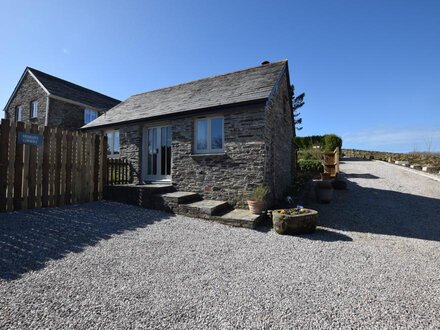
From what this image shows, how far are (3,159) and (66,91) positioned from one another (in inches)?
693

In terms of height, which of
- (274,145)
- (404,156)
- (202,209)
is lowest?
(202,209)

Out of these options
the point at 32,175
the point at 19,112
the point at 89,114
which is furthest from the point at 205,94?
the point at 19,112

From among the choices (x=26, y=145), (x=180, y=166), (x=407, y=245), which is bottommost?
(x=407, y=245)

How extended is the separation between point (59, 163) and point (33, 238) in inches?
132

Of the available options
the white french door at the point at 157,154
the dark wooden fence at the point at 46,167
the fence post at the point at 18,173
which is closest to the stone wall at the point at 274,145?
the white french door at the point at 157,154

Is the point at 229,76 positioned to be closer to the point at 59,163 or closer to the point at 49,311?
the point at 59,163

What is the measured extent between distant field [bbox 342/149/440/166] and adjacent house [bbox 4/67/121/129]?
96.1 ft

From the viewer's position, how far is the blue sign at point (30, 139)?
20.3ft

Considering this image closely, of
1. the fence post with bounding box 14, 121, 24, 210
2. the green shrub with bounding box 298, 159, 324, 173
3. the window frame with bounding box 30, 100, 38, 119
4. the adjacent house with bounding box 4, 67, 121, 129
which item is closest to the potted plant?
the fence post with bounding box 14, 121, 24, 210

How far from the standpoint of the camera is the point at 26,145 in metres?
6.29

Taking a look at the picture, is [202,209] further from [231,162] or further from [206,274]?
[206,274]

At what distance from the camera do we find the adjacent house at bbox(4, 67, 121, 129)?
60.0ft

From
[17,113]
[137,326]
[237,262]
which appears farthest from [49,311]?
[17,113]

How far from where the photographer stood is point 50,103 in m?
18.1
